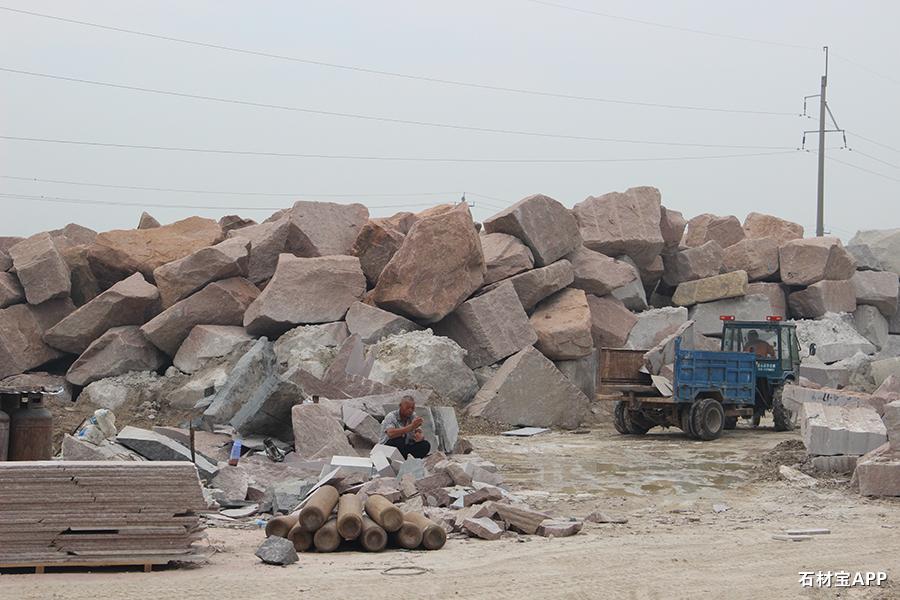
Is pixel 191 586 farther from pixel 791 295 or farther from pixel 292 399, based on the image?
pixel 791 295

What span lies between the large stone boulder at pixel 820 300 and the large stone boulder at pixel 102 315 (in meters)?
14.4

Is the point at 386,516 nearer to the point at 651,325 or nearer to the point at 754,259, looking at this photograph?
the point at 651,325

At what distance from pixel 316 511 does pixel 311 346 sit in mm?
9679

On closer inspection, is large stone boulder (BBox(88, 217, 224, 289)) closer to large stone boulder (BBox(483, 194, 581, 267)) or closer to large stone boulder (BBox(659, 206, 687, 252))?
large stone boulder (BBox(483, 194, 581, 267))

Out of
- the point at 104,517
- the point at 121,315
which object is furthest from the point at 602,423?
the point at 104,517

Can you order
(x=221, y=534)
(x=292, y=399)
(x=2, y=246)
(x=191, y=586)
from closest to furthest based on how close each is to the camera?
(x=191, y=586)
(x=221, y=534)
(x=292, y=399)
(x=2, y=246)

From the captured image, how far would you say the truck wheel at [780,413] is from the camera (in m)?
17.1

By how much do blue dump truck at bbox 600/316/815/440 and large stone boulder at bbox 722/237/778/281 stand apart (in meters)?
6.79

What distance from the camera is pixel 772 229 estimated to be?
27.2 meters

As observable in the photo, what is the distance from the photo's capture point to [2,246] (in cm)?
2059

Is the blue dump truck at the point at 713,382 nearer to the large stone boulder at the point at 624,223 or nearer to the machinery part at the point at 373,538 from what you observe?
the large stone boulder at the point at 624,223

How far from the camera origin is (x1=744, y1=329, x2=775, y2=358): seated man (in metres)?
17.4

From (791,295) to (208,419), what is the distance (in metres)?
15.4

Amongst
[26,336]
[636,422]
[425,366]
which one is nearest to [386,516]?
[425,366]
